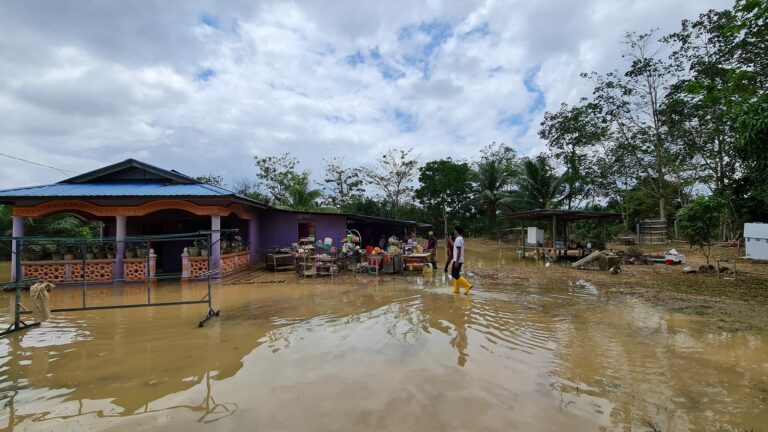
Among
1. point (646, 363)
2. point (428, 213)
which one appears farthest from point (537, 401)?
point (428, 213)

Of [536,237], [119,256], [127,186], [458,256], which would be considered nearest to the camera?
[458,256]

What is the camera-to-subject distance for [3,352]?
5512mm

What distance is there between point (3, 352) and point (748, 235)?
19598 millimetres

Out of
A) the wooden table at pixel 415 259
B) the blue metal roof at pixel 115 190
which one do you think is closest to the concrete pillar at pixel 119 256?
the blue metal roof at pixel 115 190

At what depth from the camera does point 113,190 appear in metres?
12.7

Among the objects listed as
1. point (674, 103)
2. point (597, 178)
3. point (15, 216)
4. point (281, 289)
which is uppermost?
point (674, 103)

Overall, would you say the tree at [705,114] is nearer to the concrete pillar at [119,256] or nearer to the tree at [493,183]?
the tree at [493,183]

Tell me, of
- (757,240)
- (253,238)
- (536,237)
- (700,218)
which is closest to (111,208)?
(253,238)

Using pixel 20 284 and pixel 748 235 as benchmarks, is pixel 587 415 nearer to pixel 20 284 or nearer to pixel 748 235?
pixel 20 284

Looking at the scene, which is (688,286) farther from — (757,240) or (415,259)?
(415,259)

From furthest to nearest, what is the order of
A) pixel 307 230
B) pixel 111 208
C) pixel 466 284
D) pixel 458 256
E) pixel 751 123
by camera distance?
1. pixel 307 230
2. pixel 111 208
3. pixel 466 284
4. pixel 458 256
5. pixel 751 123

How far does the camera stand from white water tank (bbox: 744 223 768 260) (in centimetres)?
1188

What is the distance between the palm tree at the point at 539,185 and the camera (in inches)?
1139

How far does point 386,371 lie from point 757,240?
48.3 feet
